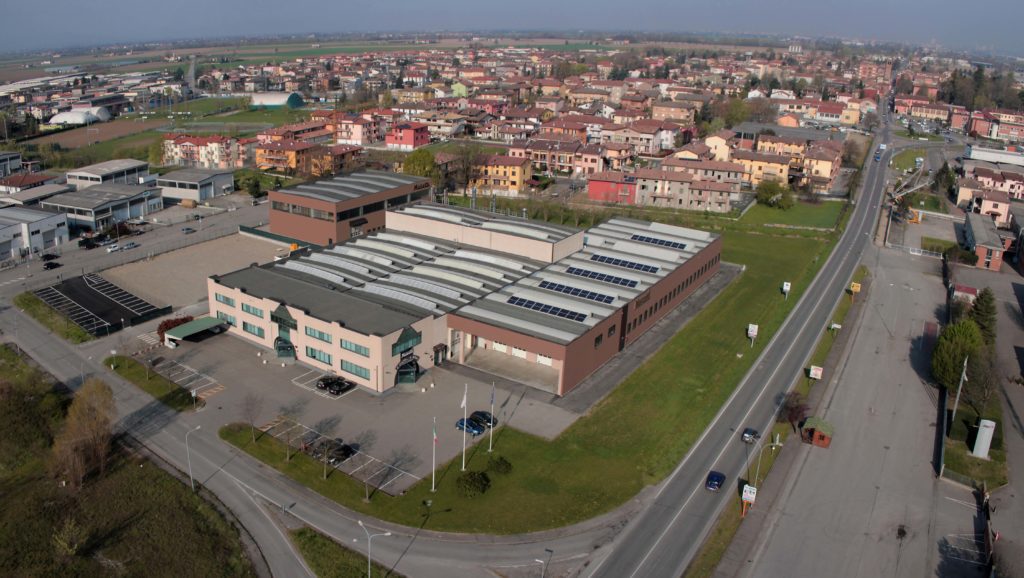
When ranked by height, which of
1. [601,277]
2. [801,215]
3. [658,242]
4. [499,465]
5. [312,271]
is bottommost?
[499,465]

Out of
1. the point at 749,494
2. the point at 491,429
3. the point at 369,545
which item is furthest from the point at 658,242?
the point at 369,545

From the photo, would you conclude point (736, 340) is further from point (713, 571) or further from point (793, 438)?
point (713, 571)

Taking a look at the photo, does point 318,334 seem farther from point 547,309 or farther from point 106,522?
point 106,522

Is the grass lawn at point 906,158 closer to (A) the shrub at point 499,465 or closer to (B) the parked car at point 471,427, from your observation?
(B) the parked car at point 471,427

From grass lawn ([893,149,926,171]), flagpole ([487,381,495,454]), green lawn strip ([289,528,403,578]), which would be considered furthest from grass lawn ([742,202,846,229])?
green lawn strip ([289,528,403,578])

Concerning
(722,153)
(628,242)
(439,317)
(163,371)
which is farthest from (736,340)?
(722,153)

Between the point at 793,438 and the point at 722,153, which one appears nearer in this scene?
the point at 793,438
